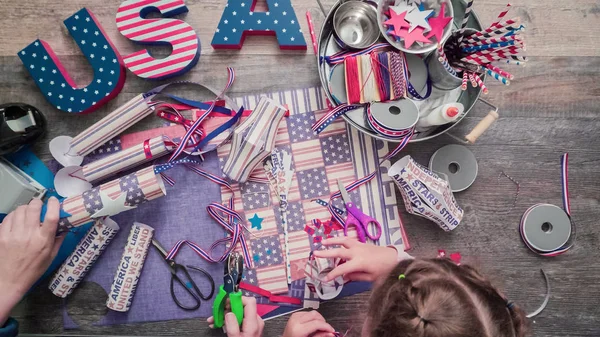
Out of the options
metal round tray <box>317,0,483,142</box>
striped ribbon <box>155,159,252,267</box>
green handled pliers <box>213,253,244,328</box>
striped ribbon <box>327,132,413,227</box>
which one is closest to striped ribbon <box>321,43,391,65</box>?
metal round tray <box>317,0,483,142</box>

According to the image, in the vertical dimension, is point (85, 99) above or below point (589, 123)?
above

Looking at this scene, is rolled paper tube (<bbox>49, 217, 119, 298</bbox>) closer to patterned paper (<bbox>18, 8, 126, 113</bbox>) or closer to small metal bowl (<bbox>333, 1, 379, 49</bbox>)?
patterned paper (<bbox>18, 8, 126, 113</bbox>)

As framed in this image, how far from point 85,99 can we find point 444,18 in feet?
2.56

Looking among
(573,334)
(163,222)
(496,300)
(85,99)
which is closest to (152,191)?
(163,222)

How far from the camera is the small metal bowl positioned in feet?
3.13

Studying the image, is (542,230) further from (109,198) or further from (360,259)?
(109,198)

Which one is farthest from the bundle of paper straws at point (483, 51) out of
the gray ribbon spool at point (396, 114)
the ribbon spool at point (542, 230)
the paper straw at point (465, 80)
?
the ribbon spool at point (542, 230)

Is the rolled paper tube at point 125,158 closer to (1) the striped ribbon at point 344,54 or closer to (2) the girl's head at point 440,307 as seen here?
(1) the striped ribbon at point 344,54

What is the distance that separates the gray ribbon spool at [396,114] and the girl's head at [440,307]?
29 cm

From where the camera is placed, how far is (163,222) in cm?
102

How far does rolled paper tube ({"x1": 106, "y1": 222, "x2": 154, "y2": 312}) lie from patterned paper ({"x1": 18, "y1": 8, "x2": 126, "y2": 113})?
305mm

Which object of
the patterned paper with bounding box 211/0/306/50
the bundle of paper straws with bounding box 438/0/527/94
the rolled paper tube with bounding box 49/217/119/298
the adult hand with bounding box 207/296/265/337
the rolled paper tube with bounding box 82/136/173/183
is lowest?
the adult hand with bounding box 207/296/265/337

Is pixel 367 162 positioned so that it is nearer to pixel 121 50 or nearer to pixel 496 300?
pixel 496 300

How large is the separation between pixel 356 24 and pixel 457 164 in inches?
15.0
